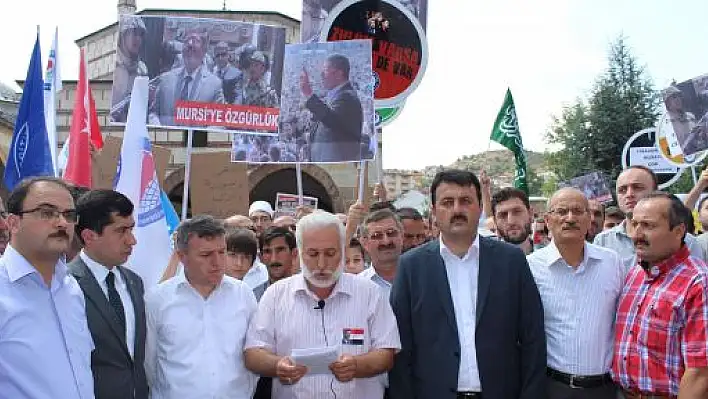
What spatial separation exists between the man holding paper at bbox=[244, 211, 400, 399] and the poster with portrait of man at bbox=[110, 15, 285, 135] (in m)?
5.08

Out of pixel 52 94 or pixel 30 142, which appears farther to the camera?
pixel 52 94

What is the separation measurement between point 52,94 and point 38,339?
4.77 metres

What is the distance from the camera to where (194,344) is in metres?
3.80

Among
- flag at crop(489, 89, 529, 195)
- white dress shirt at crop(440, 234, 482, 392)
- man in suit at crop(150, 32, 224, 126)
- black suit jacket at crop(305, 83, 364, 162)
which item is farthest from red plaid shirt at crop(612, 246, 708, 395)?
flag at crop(489, 89, 529, 195)

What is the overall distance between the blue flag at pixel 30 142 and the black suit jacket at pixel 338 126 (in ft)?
8.03

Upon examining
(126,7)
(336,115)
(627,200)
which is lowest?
(627,200)

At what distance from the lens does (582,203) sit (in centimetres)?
424

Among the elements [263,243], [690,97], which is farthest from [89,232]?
[690,97]

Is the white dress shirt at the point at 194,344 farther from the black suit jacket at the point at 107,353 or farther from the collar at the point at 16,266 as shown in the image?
the collar at the point at 16,266

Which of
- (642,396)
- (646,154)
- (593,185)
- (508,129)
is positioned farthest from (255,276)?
(646,154)

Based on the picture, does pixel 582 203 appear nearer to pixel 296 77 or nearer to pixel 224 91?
pixel 296 77

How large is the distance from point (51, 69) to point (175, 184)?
9708mm

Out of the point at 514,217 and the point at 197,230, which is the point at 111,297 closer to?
the point at 197,230

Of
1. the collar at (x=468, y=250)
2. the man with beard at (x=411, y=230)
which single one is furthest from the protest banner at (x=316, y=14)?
the collar at (x=468, y=250)
